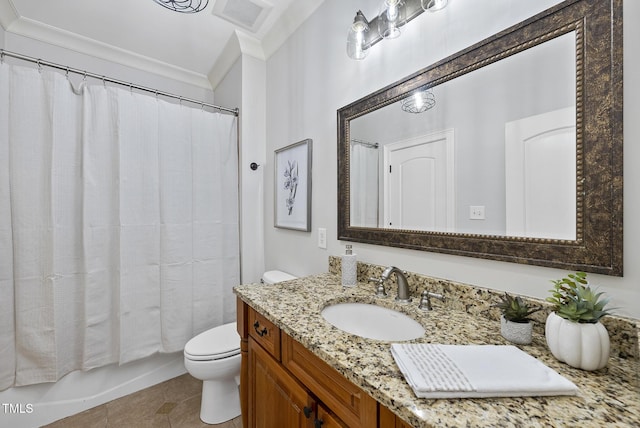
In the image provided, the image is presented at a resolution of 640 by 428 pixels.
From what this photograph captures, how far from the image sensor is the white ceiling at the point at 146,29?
1746mm

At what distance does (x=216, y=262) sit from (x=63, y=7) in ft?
6.42

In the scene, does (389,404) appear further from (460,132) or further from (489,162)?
(460,132)

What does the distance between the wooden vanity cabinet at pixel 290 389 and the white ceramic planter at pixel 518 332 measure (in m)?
0.40

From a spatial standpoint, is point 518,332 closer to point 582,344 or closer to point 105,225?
point 582,344

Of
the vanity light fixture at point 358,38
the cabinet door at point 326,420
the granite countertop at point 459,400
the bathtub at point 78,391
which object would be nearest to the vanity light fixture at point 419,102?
the vanity light fixture at point 358,38

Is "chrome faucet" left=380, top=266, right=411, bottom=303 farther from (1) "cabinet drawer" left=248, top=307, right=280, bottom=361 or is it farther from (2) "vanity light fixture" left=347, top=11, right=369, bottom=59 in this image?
(2) "vanity light fixture" left=347, top=11, right=369, bottom=59

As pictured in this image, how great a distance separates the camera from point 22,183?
1435 millimetres

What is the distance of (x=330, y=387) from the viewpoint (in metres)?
0.72

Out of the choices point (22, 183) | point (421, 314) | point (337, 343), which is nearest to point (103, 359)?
point (22, 183)

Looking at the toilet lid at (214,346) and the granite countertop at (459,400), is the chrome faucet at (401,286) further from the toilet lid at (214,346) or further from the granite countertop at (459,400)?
the toilet lid at (214,346)

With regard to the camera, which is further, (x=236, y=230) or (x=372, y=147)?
(x=236, y=230)

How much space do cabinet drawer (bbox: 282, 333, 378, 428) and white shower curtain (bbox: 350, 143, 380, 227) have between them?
0.67m

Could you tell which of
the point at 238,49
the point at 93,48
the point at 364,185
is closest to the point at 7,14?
the point at 93,48

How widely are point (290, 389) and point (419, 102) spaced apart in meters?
1.15
